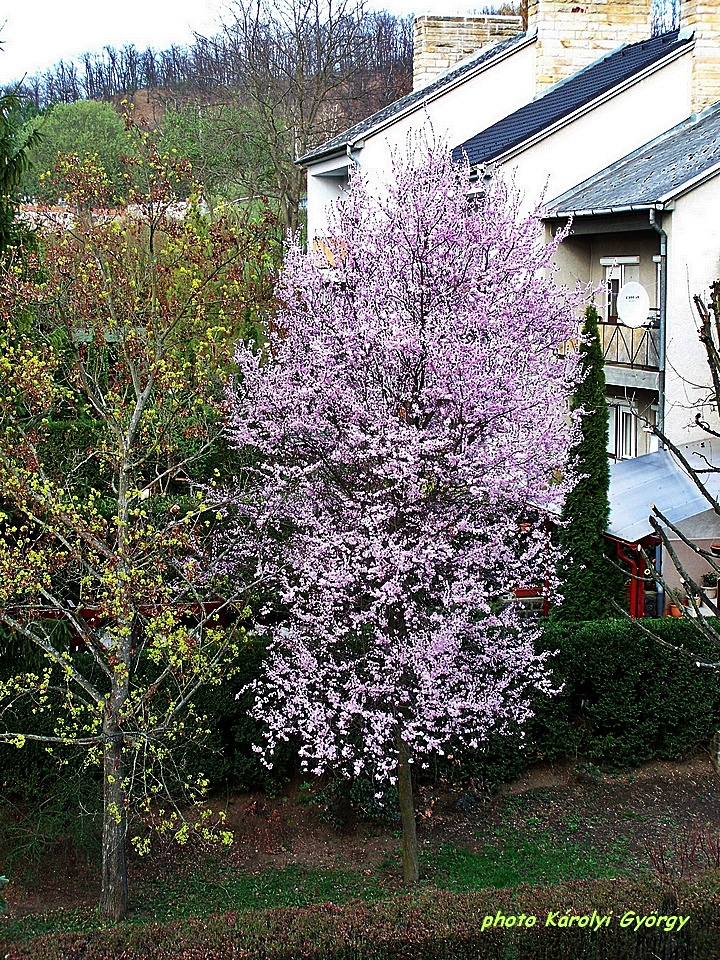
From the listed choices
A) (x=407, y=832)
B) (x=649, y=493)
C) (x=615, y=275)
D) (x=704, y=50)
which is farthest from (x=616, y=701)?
(x=704, y=50)

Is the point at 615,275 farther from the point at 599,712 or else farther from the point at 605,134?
the point at 599,712

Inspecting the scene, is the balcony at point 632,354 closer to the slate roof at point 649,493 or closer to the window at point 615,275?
the window at point 615,275

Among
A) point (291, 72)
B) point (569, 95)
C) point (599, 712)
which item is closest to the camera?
point (599, 712)

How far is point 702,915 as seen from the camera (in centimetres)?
789

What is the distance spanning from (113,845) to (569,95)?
1821 centimetres

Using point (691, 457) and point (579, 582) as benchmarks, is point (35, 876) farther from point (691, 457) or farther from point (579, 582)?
point (691, 457)

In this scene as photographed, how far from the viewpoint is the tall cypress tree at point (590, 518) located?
15.2 m

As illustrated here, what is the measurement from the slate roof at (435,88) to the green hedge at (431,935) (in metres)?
18.3

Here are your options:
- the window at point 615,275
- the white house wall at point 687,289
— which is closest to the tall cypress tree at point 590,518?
the white house wall at point 687,289

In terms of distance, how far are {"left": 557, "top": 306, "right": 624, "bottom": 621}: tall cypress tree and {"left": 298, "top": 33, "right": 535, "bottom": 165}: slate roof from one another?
32.4ft

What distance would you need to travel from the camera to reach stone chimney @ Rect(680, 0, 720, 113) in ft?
65.2

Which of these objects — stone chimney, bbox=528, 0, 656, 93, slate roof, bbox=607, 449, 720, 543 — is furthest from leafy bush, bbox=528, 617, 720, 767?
stone chimney, bbox=528, 0, 656, 93

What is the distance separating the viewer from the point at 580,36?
77.7 ft

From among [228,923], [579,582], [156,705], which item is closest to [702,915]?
[228,923]
